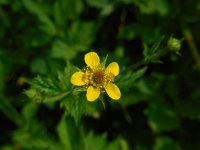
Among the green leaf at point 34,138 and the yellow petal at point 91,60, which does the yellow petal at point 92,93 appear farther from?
the green leaf at point 34,138

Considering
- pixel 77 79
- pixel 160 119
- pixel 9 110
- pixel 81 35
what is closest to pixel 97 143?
pixel 160 119

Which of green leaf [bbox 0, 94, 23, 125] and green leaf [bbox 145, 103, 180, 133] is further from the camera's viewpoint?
green leaf [bbox 145, 103, 180, 133]

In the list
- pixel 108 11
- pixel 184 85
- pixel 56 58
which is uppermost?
pixel 108 11

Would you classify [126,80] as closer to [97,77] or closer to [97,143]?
[97,77]

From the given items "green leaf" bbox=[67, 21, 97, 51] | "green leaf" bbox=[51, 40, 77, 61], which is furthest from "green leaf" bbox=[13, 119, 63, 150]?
"green leaf" bbox=[67, 21, 97, 51]

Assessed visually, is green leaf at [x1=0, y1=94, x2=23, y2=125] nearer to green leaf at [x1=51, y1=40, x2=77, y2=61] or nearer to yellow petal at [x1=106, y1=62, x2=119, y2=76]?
green leaf at [x1=51, y1=40, x2=77, y2=61]

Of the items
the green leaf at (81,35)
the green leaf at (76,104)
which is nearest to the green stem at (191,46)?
the green leaf at (81,35)

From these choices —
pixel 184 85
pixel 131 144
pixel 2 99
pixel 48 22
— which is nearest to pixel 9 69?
pixel 2 99

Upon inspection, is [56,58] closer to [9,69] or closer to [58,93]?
[9,69]
